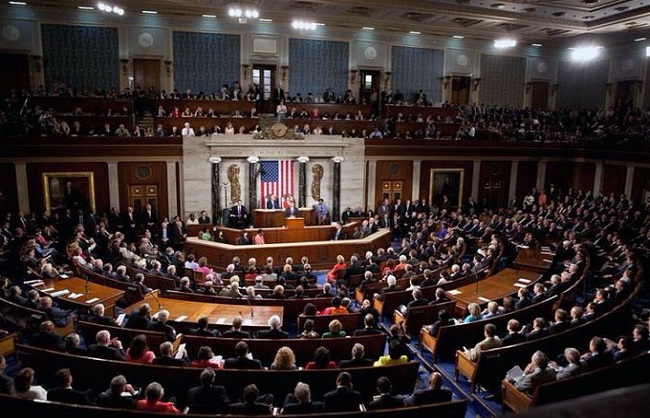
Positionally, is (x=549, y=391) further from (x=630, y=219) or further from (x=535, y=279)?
(x=630, y=219)

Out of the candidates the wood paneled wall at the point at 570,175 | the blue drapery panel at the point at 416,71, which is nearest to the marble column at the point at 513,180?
the wood paneled wall at the point at 570,175

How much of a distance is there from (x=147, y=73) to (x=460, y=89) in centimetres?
1624

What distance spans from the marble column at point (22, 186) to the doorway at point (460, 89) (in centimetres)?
2052

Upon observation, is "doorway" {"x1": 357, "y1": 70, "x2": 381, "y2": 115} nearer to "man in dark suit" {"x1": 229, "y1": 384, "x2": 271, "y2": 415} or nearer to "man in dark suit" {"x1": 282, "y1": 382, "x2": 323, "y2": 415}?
"man in dark suit" {"x1": 282, "y1": 382, "x2": 323, "y2": 415}

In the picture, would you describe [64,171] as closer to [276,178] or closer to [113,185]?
[113,185]

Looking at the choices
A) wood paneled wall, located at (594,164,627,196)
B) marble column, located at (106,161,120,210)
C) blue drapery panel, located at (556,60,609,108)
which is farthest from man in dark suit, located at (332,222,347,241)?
blue drapery panel, located at (556,60,609,108)

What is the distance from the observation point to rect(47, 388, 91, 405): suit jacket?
15.9ft

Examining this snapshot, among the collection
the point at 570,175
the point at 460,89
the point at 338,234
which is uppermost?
the point at 460,89

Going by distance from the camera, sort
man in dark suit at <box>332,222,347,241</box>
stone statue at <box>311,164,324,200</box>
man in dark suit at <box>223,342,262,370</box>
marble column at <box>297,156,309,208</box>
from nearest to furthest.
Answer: man in dark suit at <box>223,342,262,370</box> → man in dark suit at <box>332,222,347,241</box> → marble column at <box>297,156,309,208</box> → stone statue at <box>311,164,324,200</box>

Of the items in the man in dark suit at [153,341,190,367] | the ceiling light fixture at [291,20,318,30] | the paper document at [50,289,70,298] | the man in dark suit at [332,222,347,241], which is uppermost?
the ceiling light fixture at [291,20,318,30]

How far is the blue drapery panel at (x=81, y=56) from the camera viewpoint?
66.3ft

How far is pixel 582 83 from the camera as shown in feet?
88.8

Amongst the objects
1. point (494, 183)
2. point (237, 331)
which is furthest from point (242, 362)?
point (494, 183)

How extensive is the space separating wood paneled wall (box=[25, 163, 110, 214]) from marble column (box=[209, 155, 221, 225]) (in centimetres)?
372
